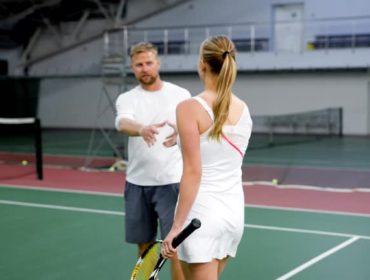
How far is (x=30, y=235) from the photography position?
7664 millimetres

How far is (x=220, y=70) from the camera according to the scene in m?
3.06

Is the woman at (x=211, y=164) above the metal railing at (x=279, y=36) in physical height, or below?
below

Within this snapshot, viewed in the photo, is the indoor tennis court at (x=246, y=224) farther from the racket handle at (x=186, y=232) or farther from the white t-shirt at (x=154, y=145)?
the racket handle at (x=186, y=232)

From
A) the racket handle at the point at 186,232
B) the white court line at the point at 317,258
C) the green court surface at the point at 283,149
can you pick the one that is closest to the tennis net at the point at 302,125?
the green court surface at the point at 283,149

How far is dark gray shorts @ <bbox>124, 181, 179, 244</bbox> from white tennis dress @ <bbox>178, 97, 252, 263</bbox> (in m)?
1.45

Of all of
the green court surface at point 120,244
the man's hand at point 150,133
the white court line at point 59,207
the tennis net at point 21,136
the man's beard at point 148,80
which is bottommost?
the tennis net at point 21,136

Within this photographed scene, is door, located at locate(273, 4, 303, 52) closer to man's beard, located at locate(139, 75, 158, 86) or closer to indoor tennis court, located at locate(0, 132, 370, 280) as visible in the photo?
indoor tennis court, located at locate(0, 132, 370, 280)

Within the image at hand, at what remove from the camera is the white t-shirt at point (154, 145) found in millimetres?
4586

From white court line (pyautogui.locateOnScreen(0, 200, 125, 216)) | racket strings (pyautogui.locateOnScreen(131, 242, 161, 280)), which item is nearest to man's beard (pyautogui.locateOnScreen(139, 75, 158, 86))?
racket strings (pyautogui.locateOnScreen(131, 242, 161, 280))

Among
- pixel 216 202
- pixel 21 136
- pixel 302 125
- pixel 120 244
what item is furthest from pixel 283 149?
pixel 216 202

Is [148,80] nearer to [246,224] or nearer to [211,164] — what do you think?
[211,164]

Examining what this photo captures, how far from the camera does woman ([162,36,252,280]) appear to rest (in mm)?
2965

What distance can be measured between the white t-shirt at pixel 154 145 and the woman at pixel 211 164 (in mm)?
1486

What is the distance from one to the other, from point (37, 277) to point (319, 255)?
9.52ft
